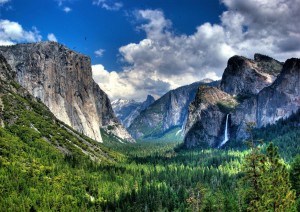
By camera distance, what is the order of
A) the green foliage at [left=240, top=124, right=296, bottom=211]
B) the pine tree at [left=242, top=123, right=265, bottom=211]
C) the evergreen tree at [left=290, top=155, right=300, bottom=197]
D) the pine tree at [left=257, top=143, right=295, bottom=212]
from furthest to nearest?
the evergreen tree at [left=290, top=155, right=300, bottom=197], the pine tree at [left=257, top=143, right=295, bottom=212], the green foliage at [left=240, top=124, right=296, bottom=211], the pine tree at [left=242, top=123, right=265, bottom=211]

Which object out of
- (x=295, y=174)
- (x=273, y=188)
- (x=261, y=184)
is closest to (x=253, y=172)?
(x=261, y=184)

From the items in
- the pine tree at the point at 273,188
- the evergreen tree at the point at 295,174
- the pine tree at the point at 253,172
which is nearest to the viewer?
the pine tree at the point at 253,172

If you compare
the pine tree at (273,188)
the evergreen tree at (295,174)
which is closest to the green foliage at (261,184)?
the pine tree at (273,188)

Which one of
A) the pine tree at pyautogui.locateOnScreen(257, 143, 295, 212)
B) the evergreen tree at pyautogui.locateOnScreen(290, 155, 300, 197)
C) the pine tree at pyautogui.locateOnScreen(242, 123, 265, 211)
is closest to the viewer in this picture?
the pine tree at pyautogui.locateOnScreen(242, 123, 265, 211)

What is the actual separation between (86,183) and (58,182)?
57.3 feet

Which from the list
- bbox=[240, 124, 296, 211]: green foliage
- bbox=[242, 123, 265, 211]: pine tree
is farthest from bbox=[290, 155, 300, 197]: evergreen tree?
bbox=[242, 123, 265, 211]: pine tree

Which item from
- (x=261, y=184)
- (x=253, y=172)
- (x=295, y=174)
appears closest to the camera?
(x=253, y=172)

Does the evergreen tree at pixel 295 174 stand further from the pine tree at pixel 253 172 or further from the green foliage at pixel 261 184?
the pine tree at pixel 253 172

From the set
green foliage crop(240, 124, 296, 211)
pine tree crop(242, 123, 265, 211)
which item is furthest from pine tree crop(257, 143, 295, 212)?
pine tree crop(242, 123, 265, 211)

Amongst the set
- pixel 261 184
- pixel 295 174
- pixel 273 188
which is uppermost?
pixel 261 184

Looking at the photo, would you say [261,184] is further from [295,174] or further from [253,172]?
[295,174]

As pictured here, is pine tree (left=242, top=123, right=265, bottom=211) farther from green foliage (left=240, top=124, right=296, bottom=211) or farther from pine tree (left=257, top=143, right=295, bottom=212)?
pine tree (left=257, top=143, right=295, bottom=212)

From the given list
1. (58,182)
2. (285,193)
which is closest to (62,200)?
(58,182)

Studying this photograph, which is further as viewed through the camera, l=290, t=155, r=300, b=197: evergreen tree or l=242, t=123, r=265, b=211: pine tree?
l=290, t=155, r=300, b=197: evergreen tree
